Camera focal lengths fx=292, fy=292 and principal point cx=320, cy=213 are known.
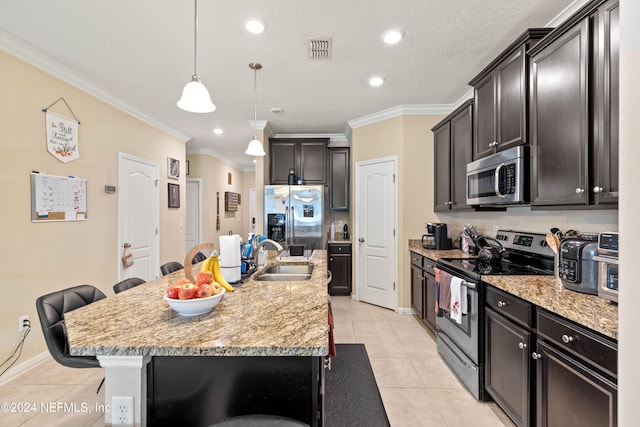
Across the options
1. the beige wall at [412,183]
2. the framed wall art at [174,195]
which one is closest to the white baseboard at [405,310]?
the beige wall at [412,183]

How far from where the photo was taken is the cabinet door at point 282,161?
4.92m

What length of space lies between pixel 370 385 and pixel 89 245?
3114 millimetres

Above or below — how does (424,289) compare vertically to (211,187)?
below

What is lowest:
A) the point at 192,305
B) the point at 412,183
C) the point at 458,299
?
the point at 458,299

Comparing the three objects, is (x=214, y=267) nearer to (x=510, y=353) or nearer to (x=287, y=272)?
(x=287, y=272)

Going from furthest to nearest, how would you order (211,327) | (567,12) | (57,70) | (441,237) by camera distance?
1. (441,237)
2. (57,70)
3. (567,12)
4. (211,327)

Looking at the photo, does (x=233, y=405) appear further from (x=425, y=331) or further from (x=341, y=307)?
(x=341, y=307)

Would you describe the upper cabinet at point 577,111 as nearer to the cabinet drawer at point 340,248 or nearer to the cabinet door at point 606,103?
the cabinet door at point 606,103

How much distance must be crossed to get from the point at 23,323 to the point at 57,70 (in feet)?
7.37

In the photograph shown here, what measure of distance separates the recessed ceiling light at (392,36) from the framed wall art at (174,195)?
13.2ft

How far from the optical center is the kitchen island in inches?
38.7

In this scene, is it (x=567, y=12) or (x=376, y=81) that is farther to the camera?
(x=376, y=81)

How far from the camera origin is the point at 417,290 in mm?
3455

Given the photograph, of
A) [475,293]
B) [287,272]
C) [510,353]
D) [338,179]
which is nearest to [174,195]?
[338,179]
